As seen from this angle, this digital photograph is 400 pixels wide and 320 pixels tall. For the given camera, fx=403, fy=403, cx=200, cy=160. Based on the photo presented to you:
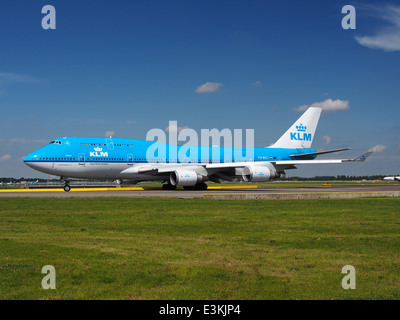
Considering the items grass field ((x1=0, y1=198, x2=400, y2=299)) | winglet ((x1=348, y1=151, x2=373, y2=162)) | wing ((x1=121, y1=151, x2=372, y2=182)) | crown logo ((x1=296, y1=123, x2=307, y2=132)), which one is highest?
crown logo ((x1=296, y1=123, x2=307, y2=132))

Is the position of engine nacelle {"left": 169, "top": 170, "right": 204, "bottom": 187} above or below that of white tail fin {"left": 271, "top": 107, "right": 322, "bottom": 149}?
below

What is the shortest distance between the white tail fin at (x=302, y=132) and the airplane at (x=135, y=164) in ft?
20.4

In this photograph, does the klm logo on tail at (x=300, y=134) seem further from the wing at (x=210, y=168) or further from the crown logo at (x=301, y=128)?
the wing at (x=210, y=168)

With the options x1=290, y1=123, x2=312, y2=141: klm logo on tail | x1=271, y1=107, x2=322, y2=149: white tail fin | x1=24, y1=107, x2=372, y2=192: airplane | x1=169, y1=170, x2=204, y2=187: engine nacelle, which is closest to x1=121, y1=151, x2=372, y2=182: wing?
x1=24, y1=107, x2=372, y2=192: airplane

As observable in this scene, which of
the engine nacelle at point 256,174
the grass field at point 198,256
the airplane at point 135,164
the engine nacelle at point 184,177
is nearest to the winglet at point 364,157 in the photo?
the airplane at point 135,164

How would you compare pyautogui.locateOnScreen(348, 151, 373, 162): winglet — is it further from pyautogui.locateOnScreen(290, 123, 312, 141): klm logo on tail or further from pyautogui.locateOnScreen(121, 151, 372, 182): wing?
pyautogui.locateOnScreen(290, 123, 312, 141): klm logo on tail

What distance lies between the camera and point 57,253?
9.13 metres

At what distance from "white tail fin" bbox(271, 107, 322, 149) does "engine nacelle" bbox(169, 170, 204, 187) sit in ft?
55.9

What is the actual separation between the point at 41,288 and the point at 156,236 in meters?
5.26

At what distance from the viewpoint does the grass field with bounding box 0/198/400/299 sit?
6.57 metres

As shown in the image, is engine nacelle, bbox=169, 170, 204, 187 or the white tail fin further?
the white tail fin
